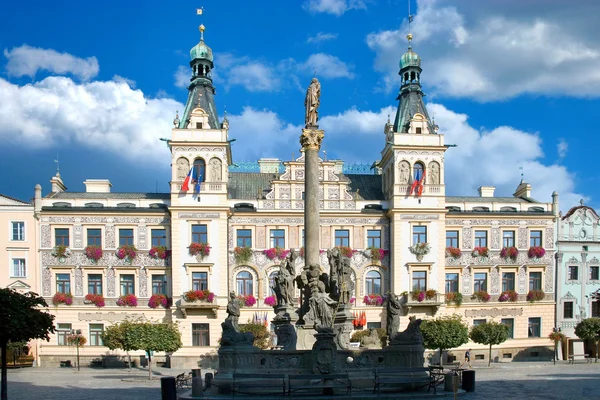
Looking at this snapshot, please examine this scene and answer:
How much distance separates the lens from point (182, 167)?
48.4 m

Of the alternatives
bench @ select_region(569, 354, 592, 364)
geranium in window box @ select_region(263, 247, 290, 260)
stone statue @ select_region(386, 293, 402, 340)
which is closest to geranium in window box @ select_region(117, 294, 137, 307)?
geranium in window box @ select_region(263, 247, 290, 260)

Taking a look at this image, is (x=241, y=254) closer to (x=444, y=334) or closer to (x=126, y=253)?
(x=126, y=253)

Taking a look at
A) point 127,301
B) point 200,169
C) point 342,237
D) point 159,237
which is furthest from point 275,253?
point 127,301

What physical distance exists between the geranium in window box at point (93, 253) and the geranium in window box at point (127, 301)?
3299mm

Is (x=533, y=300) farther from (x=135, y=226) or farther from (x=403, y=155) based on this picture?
(x=135, y=226)

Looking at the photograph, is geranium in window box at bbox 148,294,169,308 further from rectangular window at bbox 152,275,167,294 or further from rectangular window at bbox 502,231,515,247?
rectangular window at bbox 502,231,515,247

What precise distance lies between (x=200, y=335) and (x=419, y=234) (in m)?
17.0

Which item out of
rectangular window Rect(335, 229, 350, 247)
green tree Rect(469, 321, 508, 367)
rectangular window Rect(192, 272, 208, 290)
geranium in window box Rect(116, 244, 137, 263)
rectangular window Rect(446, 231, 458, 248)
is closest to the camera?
green tree Rect(469, 321, 508, 367)

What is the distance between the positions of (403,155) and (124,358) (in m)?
24.0

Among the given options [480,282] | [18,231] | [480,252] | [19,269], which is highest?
[18,231]

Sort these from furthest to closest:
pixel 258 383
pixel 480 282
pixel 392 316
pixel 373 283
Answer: pixel 480 282, pixel 373 283, pixel 392 316, pixel 258 383

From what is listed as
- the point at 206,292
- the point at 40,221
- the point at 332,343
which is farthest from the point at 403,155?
the point at 332,343

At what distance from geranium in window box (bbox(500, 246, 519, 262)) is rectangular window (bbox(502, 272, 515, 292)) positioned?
1.11 metres

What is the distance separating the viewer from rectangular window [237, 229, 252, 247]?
49188 millimetres
